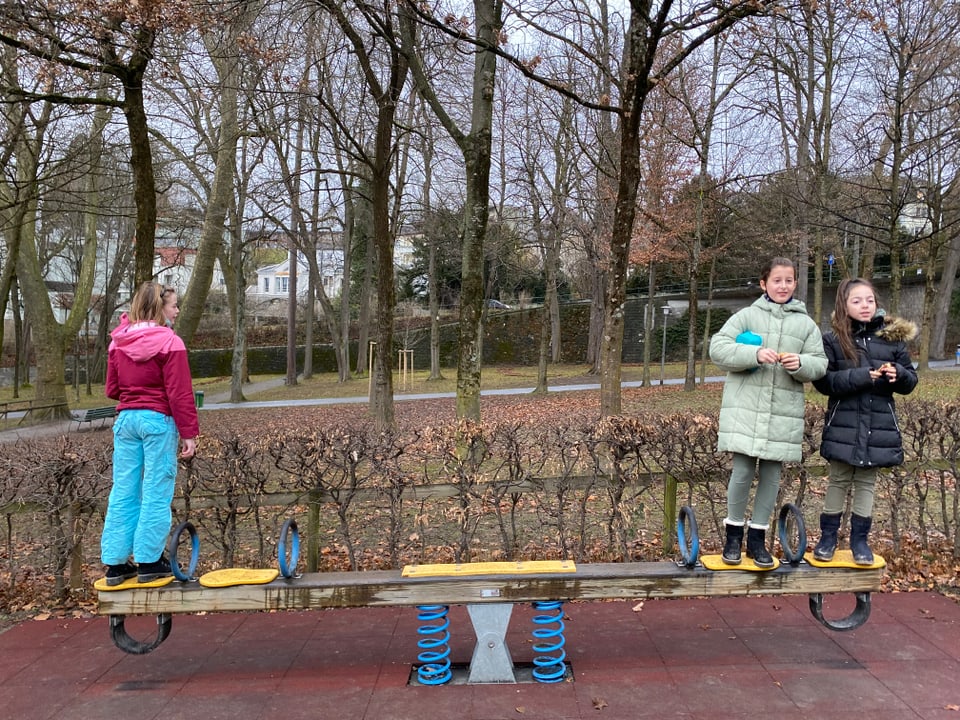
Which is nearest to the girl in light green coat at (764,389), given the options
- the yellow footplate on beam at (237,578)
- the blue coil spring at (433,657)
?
the blue coil spring at (433,657)

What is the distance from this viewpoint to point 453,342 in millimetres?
44031

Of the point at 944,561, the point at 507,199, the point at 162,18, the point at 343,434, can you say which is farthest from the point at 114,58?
the point at 507,199

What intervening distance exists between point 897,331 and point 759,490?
1.14 metres

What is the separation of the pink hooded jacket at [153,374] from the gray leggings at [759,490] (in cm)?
293

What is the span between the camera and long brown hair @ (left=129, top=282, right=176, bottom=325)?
12.4ft

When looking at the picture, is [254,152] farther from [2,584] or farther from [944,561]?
[944,561]

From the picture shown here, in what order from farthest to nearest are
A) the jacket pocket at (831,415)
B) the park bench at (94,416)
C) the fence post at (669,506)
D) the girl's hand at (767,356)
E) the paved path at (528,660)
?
the park bench at (94,416)
the fence post at (669,506)
the jacket pocket at (831,415)
the girl's hand at (767,356)
the paved path at (528,660)

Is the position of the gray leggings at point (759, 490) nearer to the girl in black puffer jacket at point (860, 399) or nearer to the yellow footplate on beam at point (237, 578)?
the girl in black puffer jacket at point (860, 399)

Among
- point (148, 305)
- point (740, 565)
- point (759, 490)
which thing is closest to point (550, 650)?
point (740, 565)

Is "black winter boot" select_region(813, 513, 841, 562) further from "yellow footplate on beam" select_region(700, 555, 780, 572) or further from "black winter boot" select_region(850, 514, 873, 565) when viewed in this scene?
"yellow footplate on beam" select_region(700, 555, 780, 572)

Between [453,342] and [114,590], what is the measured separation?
133ft

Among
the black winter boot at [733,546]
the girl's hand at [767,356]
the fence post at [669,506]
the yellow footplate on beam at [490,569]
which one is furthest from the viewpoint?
the fence post at [669,506]

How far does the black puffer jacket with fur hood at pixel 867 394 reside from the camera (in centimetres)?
374

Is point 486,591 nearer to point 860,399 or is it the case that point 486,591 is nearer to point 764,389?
point 764,389
